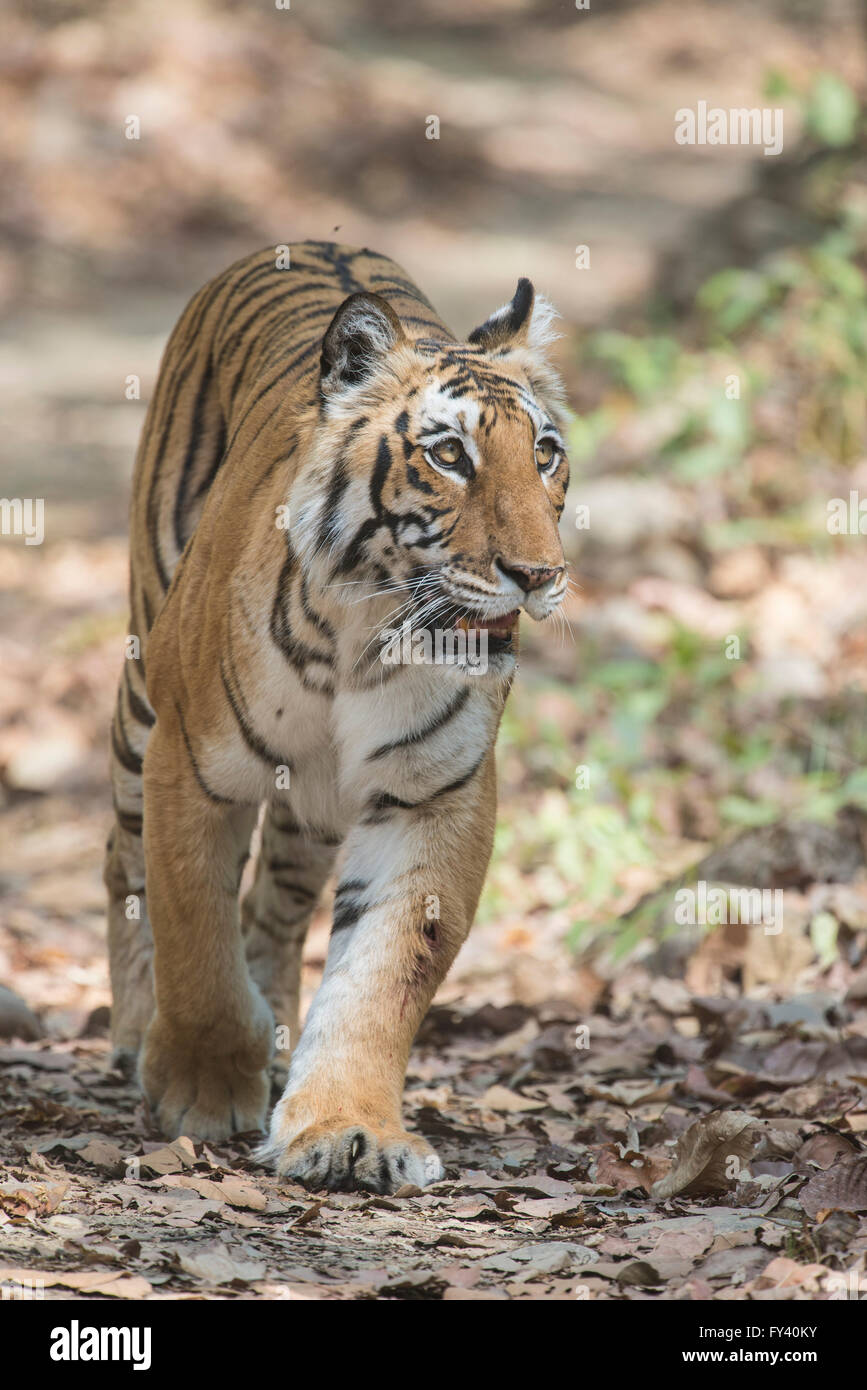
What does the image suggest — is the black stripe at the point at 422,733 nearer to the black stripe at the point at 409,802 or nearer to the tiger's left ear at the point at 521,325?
the black stripe at the point at 409,802

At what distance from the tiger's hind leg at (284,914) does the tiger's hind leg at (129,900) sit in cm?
32

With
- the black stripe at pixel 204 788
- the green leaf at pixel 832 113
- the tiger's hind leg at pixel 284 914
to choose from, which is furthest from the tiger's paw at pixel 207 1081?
the green leaf at pixel 832 113

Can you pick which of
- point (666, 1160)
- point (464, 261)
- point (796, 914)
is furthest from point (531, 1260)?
point (464, 261)

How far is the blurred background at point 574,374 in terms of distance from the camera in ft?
19.4

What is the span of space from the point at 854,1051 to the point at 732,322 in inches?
241

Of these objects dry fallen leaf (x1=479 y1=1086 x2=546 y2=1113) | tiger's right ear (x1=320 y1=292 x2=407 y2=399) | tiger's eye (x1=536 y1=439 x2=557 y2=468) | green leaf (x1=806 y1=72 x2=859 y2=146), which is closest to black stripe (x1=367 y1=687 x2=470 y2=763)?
tiger's eye (x1=536 y1=439 x2=557 y2=468)

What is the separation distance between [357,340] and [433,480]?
399mm

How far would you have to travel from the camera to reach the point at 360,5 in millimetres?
19172

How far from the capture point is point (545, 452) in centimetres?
337

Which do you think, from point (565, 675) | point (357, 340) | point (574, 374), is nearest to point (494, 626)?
point (357, 340)

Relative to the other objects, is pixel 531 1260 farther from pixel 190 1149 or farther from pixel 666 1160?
pixel 190 1149

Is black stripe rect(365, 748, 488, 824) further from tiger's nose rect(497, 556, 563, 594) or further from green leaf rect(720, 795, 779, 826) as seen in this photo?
green leaf rect(720, 795, 779, 826)

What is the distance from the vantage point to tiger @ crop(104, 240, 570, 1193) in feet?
10.6

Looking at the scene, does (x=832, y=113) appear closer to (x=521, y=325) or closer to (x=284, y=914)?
(x=521, y=325)
